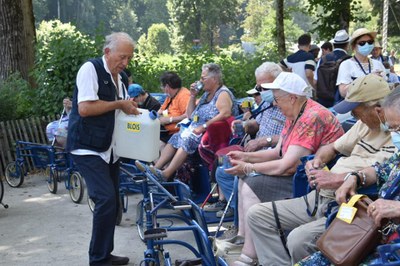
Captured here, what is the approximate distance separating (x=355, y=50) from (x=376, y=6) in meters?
31.4

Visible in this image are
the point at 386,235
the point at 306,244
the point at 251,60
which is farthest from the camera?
the point at 251,60

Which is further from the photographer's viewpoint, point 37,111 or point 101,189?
point 37,111

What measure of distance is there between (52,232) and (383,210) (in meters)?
4.51

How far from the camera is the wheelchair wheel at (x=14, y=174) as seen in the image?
918 centimetres

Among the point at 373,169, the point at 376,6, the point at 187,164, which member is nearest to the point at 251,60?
the point at 187,164

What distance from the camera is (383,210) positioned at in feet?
10.0

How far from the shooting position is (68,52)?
995 cm

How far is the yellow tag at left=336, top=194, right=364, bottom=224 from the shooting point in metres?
3.23

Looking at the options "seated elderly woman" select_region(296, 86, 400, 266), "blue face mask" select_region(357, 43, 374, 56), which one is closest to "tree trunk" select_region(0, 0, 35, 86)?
"blue face mask" select_region(357, 43, 374, 56)

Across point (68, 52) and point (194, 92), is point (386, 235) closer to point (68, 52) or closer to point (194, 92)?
point (194, 92)

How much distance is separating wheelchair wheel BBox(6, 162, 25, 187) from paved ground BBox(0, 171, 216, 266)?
1.67 ft

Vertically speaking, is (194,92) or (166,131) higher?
(194,92)

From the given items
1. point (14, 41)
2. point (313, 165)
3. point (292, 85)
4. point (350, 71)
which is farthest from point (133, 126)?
point (14, 41)

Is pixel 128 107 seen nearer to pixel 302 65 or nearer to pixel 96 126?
pixel 96 126
